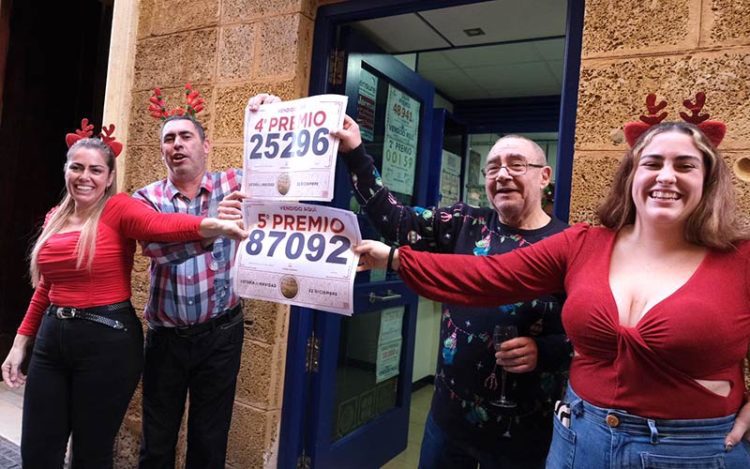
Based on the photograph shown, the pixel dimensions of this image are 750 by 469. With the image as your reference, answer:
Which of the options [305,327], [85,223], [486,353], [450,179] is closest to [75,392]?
[85,223]

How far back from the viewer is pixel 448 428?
1.65 meters

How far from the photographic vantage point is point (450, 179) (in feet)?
16.0

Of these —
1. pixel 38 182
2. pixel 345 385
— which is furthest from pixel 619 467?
pixel 38 182

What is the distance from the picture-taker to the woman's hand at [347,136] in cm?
162

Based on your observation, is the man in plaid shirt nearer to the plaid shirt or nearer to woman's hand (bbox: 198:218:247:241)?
the plaid shirt

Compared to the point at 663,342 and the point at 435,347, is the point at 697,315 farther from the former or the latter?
the point at 435,347

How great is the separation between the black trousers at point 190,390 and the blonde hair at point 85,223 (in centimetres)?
42

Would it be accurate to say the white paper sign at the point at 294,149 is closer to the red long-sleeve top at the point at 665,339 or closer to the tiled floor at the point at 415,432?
the red long-sleeve top at the point at 665,339

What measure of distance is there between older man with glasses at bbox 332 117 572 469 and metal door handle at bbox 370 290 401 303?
1235 mm

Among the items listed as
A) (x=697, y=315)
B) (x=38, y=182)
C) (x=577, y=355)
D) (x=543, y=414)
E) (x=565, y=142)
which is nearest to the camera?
(x=697, y=315)

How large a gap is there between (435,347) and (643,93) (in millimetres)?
3578

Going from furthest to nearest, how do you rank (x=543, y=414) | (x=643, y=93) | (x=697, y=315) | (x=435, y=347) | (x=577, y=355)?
(x=435, y=347)
(x=643, y=93)
(x=543, y=414)
(x=577, y=355)
(x=697, y=315)

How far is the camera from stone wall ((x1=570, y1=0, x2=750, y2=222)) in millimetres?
1627

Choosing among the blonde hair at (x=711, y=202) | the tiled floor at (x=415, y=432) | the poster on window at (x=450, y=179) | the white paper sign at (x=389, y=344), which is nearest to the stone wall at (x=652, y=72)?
the blonde hair at (x=711, y=202)
